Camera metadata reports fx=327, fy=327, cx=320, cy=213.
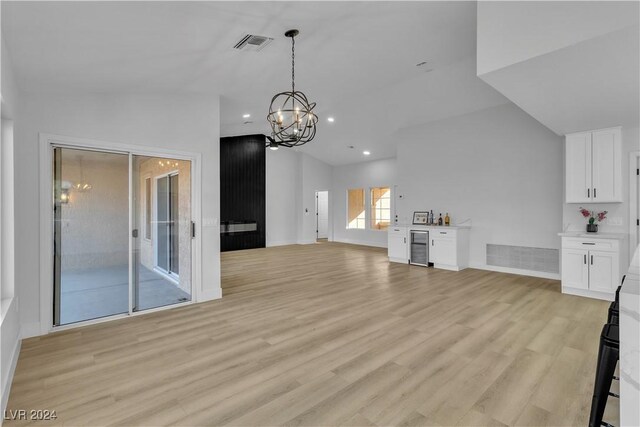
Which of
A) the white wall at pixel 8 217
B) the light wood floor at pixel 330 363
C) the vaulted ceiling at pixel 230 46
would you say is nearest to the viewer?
the light wood floor at pixel 330 363

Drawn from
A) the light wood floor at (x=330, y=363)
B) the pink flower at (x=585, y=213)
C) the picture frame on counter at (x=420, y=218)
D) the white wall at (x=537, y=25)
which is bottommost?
the light wood floor at (x=330, y=363)

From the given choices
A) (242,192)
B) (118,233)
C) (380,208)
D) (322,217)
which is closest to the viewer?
(118,233)

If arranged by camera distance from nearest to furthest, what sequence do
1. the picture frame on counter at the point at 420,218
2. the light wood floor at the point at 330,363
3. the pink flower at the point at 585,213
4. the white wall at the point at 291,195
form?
1. the light wood floor at the point at 330,363
2. the pink flower at the point at 585,213
3. the picture frame on counter at the point at 420,218
4. the white wall at the point at 291,195

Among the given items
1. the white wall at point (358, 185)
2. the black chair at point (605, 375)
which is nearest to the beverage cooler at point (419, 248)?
the white wall at point (358, 185)

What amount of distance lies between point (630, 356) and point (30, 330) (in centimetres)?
458

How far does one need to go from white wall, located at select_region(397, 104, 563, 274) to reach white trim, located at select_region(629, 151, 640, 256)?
107 centimetres

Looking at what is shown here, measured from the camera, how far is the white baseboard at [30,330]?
3.25 m

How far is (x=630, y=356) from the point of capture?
45.7 inches

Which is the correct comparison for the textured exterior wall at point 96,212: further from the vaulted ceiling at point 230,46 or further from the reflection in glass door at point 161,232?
the vaulted ceiling at point 230,46

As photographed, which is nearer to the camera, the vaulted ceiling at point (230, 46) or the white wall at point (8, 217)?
the vaulted ceiling at point (230, 46)

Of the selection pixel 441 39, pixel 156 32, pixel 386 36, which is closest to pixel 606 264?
pixel 441 39

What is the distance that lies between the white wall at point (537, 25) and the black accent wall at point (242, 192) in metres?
8.08

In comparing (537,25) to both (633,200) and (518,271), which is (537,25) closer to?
(633,200)

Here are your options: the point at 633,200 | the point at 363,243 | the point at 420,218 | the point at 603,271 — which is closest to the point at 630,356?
the point at 603,271
